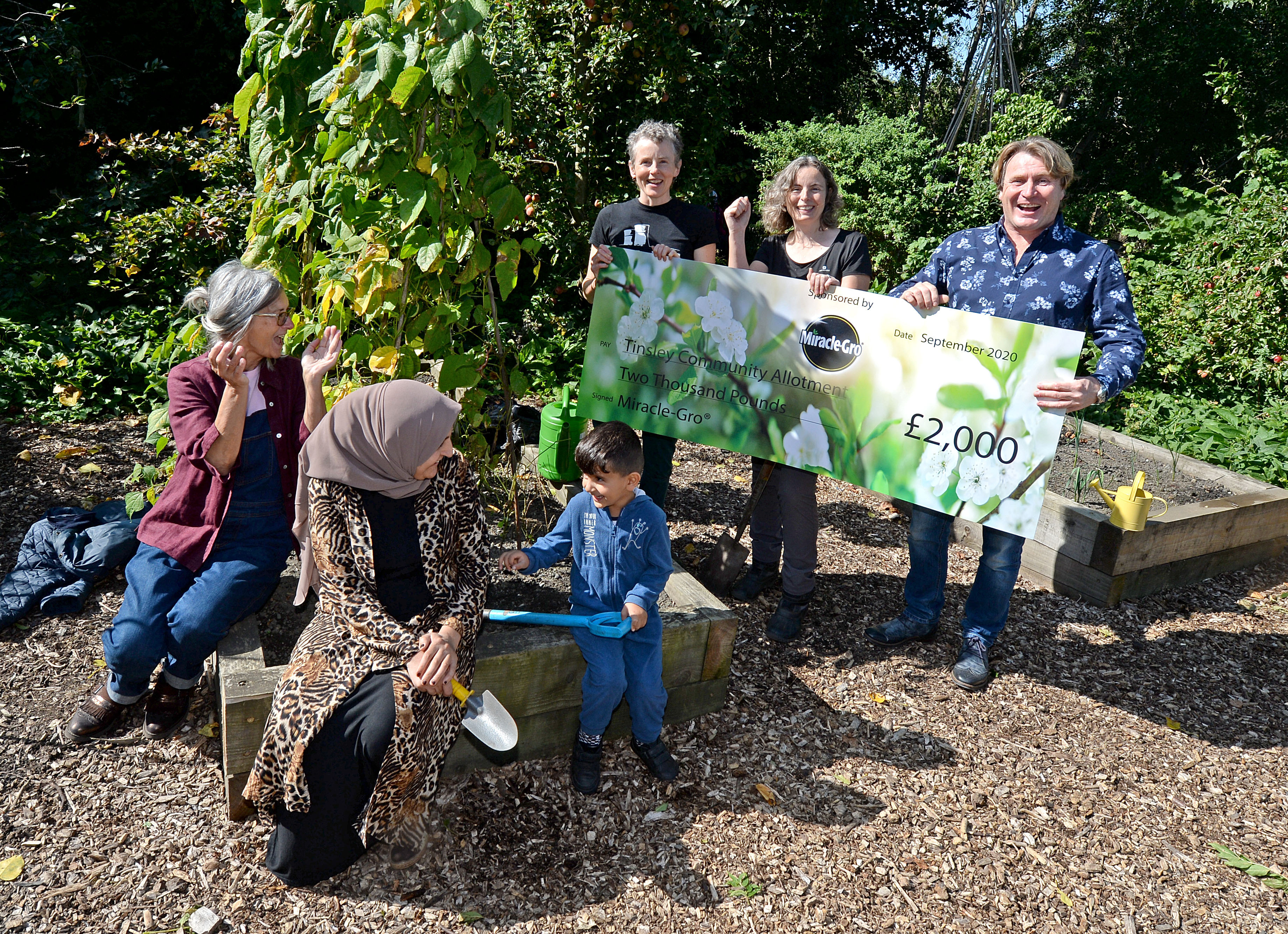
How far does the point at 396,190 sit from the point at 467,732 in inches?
65.0

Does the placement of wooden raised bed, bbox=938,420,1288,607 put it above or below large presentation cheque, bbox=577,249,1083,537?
below

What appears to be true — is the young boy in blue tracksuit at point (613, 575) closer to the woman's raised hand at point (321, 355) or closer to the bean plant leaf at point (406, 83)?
the woman's raised hand at point (321, 355)

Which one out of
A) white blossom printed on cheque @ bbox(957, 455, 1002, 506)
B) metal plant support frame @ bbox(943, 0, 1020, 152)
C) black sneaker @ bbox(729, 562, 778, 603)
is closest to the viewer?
white blossom printed on cheque @ bbox(957, 455, 1002, 506)

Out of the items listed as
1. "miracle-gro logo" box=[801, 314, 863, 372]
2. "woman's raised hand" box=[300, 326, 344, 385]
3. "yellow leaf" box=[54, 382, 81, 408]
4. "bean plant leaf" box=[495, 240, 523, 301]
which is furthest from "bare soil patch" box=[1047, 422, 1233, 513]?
"yellow leaf" box=[54, 382, 81, 408]

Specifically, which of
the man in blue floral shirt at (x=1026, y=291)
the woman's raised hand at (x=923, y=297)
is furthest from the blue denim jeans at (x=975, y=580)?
the woman's raised hand at (x=923, y=297)

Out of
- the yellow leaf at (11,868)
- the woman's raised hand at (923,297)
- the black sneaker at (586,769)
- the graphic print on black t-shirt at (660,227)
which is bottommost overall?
the yellow leaf at (11,868)

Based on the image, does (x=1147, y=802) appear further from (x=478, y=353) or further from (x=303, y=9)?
(x=303, y=9)

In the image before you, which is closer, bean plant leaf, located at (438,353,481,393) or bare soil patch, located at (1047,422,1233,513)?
bean plant leaf, located at (438,353,481,393)

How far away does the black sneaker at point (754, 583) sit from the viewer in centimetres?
387

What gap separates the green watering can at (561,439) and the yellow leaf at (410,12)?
1.57 meters

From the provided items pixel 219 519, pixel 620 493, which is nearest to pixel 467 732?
pixel 620 493

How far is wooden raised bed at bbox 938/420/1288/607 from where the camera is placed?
4.10m

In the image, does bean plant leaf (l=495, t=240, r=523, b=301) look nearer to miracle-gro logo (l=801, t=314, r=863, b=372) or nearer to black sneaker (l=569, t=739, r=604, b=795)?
miracle-gro logo (l=801, t=314, r=863, b=372)

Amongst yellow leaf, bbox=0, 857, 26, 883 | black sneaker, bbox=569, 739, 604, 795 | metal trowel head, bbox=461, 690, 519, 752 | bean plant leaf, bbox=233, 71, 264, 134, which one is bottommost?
yellow leaf, bbox=0, 857, 26, 883
